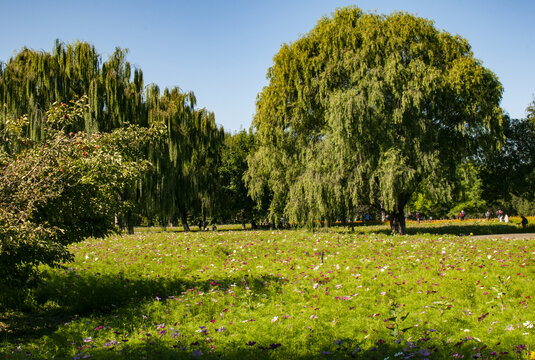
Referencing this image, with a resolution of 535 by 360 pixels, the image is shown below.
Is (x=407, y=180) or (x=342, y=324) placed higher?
(x=407, y=180)

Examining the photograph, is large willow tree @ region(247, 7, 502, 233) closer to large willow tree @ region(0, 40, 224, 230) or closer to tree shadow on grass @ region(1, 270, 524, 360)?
large willow tree @ region(0, 40, 224, 230)

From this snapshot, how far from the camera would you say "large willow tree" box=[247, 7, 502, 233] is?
19.3 m

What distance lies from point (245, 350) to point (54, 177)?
4.45m

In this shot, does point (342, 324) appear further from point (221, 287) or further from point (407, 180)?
point (407, 180)

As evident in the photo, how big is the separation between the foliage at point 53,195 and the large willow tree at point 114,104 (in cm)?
1106

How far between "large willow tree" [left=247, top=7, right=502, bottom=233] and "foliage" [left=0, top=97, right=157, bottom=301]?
508 inches

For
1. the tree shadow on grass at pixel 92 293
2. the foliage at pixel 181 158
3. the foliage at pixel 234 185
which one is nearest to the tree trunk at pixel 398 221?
the tree shadow on grass at pixel 92 293

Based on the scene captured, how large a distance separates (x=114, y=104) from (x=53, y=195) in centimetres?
1793

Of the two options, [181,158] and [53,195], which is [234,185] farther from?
[53,195]

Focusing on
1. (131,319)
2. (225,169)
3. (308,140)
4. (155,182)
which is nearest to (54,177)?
(131,319)

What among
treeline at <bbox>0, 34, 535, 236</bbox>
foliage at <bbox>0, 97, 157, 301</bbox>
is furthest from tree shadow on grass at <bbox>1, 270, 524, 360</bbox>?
treeline at <bbox>0, 34, 535, 236</bbox>

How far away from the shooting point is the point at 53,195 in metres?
6.66

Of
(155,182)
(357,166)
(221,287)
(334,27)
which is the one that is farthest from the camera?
(155,182)

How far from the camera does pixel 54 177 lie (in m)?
7.05
